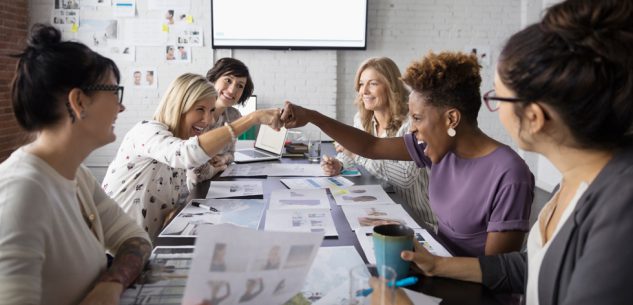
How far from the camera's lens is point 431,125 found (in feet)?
5.03

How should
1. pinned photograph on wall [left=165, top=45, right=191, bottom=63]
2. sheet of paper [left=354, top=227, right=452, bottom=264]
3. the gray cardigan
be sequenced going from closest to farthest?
the gray cardigan, sheet of paper [left=354, top=227, right=452, bottom=264], pinned photograph on wall [left=165, top=45, right=191, bottom=63]

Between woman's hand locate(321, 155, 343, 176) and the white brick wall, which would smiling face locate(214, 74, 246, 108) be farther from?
the white brick wall

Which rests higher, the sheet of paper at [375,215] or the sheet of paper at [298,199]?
the sheet of paper at [375,215]

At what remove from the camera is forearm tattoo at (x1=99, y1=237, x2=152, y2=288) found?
1.09m

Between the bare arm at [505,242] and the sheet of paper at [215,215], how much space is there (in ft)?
2.27

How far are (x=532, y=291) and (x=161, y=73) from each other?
452 centimetres

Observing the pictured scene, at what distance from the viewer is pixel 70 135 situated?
3.56 ft

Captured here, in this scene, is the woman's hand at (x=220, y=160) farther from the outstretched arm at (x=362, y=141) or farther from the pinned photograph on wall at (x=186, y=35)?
the pinned photograph on wall at (x=186, y=35)

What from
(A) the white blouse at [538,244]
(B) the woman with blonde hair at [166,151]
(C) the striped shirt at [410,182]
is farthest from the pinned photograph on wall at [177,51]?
(A) the white blouse at [538,244]

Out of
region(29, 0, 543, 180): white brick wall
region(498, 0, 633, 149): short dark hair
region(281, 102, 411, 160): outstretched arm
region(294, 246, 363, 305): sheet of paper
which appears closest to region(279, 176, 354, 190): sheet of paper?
region(281, 102, 411, 160): outstretched arm

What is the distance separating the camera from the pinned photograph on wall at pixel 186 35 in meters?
4.86

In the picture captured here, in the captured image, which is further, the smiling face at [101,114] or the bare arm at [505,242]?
the bare arm at [505,242]

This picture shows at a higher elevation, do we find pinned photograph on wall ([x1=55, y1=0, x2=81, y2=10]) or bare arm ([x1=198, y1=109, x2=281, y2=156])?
pinned photograph on wall ([x1=55, y1=0, x2=81, y2=10])

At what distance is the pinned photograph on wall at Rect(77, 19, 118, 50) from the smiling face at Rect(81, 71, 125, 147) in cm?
409
